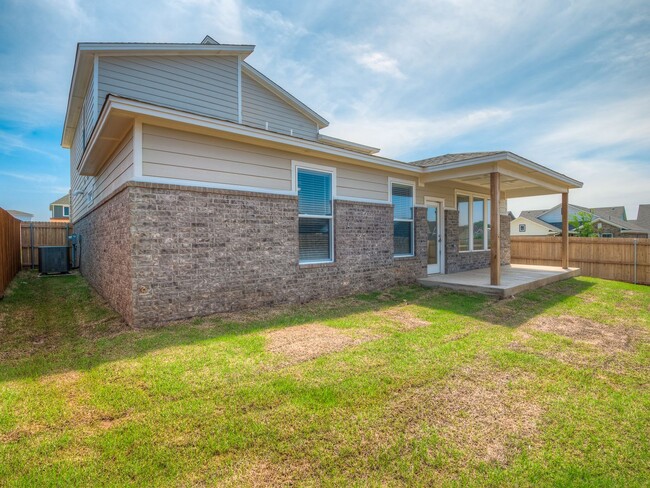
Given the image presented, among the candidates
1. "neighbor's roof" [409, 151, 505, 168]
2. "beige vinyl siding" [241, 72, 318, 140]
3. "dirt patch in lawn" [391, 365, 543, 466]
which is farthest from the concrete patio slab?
"beige vinyl siding" [241, 72, 318, 140]

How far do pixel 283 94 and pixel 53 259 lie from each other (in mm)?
9902

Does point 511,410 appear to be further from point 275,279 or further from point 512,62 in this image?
point 512,62

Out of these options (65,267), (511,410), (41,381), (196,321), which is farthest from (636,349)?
(65,267)

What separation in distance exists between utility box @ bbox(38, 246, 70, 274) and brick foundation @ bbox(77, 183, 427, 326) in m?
4.94

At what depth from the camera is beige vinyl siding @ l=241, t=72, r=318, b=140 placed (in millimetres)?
10789

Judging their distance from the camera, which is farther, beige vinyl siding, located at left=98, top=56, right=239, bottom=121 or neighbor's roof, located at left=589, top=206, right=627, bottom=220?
neighbor's roof, located at left=589, top=206, right=627, bottom=220

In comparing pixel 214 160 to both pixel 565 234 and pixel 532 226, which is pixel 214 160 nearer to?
pixel 565 234

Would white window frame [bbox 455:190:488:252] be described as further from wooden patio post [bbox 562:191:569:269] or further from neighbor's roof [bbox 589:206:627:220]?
neighbor's roof [bbox 589:206:627:220]

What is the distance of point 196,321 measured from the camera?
17.2 ft

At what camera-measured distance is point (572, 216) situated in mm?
29828

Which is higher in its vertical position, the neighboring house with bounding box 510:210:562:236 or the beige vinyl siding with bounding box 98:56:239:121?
the beige vinyl siding with bounding box 98:56:239:121

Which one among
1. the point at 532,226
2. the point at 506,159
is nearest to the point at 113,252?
the point at 506,159

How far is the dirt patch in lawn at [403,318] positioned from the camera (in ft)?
17.6

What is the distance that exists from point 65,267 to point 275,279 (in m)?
9.75
